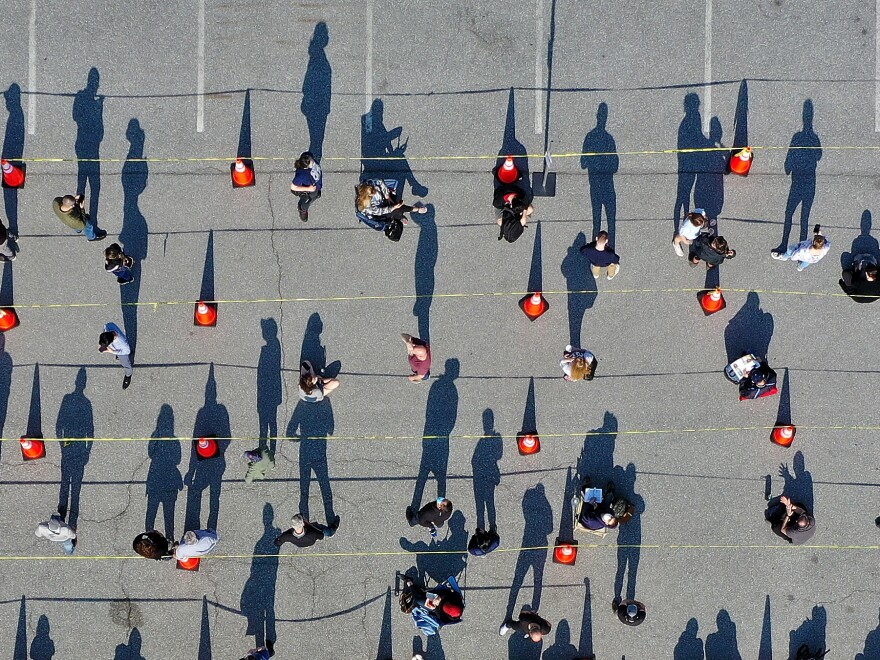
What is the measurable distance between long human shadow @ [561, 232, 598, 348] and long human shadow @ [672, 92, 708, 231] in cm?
174

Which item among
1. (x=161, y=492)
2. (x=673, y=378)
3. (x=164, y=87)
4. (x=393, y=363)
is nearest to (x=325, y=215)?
(x=393, y=363)

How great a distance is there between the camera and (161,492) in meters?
11.1

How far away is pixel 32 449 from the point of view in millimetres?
A: 10891

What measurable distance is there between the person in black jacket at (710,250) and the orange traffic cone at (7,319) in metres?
11.9

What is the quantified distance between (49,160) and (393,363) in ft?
23.0

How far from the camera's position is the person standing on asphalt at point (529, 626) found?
1077 cm

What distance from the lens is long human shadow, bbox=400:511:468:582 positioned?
1128cm

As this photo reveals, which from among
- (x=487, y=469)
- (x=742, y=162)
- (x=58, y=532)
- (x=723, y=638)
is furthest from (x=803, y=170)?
(x=58, y=532)

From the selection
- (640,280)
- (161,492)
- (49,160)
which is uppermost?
(49,160)

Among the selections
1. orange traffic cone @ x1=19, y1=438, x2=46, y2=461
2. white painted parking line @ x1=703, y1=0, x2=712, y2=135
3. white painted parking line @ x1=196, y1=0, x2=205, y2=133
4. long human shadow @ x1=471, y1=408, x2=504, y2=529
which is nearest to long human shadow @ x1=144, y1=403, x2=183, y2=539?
orange traffic cone @ x1=19, y1=438, x2=46, y2=461

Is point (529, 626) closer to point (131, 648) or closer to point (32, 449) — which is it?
point (131, 648)

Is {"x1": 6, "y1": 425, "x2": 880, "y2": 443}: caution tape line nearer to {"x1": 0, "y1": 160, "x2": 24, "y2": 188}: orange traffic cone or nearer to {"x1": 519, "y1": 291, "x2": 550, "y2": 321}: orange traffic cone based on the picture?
{"x1": 519, "y1": 291, "x2": 550, "y2": 321}: orange traffic cone

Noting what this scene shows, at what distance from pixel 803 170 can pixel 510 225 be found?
17.8 feet

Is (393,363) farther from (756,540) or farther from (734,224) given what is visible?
(756,540)
